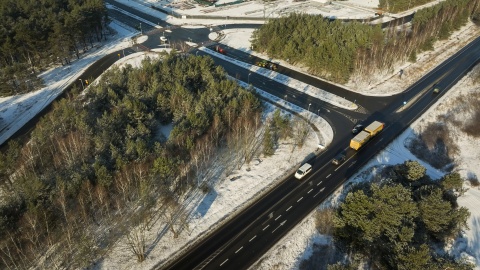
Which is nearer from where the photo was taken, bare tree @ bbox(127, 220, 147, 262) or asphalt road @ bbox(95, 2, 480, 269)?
bare tree @ bbox(127, 220, 147, 262)

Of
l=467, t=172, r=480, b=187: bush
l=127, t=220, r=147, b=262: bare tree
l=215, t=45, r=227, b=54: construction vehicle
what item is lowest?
l=467, t=172, r=480, b=187: bush

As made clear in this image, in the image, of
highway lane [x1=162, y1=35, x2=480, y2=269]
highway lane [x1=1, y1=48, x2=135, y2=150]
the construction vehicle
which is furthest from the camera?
the construction vehicle

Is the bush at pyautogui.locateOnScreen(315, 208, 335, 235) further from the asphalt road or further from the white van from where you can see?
the white van

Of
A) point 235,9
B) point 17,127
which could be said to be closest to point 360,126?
point 17,127

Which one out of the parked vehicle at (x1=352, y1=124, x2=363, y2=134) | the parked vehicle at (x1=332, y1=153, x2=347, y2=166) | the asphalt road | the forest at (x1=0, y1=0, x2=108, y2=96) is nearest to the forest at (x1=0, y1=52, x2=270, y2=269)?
the asphalt road

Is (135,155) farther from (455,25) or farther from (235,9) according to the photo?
(455,25)

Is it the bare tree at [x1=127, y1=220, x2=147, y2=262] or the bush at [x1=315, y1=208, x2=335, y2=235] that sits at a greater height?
the bare tree at [x1=127, y1=220, x2=147, y2=262]

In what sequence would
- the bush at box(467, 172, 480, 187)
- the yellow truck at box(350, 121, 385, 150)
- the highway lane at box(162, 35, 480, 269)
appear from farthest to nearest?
the yellow truck at box(350, 121, 385, 150)
the bush at box(467, 172, 480, 187)
the highway lane at box(162, 35, 480, 269)
